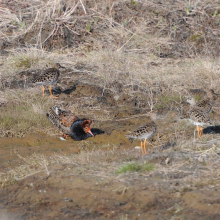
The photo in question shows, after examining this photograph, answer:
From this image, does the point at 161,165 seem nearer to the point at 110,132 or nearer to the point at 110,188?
the point at 110,188

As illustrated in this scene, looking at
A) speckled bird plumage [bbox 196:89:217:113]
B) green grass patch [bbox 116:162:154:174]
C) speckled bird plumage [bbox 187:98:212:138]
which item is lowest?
speckled bird plumage [bbox 196:89:217:113]

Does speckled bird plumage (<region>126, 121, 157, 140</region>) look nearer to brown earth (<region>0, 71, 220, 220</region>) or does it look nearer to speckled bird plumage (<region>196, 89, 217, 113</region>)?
brown earth (<region>0, 71, 220, 220</region>)

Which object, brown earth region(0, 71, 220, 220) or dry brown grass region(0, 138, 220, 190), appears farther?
dry brown grass region(0, 138, 220, 190)

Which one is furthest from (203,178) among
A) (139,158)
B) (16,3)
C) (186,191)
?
(16,3)

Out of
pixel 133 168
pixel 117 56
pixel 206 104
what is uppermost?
pixel 133 168

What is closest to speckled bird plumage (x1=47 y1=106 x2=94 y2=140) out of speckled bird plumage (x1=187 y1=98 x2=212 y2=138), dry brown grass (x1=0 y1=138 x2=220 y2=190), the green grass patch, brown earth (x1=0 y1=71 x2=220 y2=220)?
brown earth (x1=0 y1=71 x2=220 y2=220)

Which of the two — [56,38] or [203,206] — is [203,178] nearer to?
[203,206]

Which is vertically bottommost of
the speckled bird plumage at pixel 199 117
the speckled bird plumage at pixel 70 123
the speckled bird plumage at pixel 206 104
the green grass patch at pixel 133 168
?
the speckled bird plumage at pixel 70 123

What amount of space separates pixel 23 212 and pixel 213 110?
617 centimetres

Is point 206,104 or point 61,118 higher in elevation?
point 206,104

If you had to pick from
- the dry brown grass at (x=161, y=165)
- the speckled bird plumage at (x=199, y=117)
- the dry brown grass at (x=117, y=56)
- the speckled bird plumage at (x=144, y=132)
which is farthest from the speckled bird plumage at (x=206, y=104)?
the speckled bird plumage at (x=144, y=132)

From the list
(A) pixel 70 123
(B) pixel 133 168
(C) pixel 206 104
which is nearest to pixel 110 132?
(A) pixel 70 123

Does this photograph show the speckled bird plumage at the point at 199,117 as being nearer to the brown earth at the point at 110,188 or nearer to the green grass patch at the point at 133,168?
the brown earth at the point at 110,188

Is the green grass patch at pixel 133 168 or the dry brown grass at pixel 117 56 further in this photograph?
the dry brown grass at pixel 117 56
